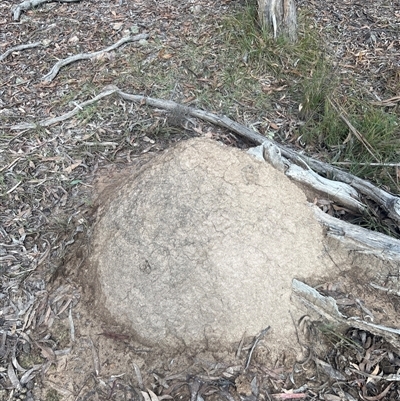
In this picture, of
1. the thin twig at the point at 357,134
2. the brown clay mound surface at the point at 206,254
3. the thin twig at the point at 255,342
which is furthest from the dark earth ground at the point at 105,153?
the thin twig at the point at 357,134

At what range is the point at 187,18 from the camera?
15.5 feet

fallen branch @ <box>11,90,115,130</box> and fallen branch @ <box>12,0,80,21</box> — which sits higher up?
fallen branch @ <box>12,0,80,21</box>

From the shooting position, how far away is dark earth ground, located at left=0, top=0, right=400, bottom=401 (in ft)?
7.57

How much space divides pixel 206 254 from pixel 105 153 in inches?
53.2

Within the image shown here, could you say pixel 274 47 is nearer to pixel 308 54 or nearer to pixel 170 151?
pixel 308 54

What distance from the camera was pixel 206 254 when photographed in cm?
240

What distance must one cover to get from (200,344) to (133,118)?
76.6 inches

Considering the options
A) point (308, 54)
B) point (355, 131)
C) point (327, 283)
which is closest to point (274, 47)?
point (308, 54)

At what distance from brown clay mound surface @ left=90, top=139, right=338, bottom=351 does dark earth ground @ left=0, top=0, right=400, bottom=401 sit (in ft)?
0.49

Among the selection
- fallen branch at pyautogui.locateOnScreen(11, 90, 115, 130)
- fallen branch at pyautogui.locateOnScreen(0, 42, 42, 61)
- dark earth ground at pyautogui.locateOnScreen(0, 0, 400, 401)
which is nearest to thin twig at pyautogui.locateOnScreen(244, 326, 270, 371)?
dark earth ground at pyautogui.locateOnScreen(0, 0, 400, 401)

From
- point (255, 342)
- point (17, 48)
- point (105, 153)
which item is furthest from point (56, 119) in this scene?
point (255, 342)

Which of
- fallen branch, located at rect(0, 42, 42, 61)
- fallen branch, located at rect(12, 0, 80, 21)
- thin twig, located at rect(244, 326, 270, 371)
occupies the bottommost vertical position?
thin twig, located at rect(244, 326, 270, 371)

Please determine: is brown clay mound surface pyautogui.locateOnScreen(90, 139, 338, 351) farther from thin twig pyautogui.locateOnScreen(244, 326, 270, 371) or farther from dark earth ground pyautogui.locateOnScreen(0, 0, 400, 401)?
dark earth ground pyautogui.locateOnScreen(0, 0, 400, 401)

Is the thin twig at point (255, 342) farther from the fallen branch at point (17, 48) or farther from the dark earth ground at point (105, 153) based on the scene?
the fallen branch at point (17, 48)
